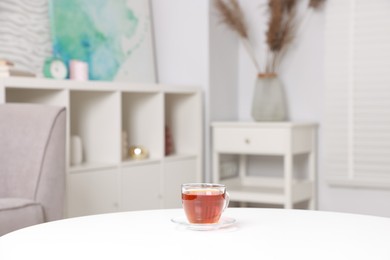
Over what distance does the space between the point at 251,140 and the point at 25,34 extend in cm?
121

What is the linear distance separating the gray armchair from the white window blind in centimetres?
167

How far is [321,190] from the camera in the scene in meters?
3.57

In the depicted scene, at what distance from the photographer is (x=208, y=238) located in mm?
1155

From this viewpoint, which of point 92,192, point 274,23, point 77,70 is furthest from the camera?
point 274,23

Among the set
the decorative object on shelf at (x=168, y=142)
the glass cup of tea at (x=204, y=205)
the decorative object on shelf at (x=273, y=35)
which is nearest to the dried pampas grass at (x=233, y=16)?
the decorative object on shelf at (x=273, y=35)

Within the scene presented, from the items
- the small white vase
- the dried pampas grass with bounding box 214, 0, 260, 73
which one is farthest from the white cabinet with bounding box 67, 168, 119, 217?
the dried pampas grass with bounding box 214, 0, 260, 73

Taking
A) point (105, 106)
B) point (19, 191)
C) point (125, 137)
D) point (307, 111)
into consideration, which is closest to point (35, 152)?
point (19, 191)

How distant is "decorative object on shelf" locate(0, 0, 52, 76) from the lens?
114 inches

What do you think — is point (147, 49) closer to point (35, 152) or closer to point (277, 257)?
point (35, 152)

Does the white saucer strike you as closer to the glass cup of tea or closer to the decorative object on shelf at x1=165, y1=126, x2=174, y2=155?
the glass cup of tea

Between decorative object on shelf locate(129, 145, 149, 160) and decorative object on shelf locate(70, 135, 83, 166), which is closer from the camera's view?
decorative object on shelf locate(70, 135, 83, 166)

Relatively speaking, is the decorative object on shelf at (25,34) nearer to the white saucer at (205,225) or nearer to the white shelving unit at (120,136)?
the white shelving unit at (120,136)

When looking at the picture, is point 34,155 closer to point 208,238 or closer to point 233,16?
point 208,238

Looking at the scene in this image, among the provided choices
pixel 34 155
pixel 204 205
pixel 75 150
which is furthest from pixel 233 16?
pixel 204 205
